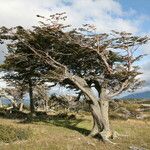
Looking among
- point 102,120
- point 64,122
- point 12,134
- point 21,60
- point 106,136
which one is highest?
point 21,60

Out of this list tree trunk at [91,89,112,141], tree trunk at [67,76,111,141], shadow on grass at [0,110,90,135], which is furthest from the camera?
shadow on grass at [0,110,90,135]

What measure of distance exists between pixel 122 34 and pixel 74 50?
13.7ft

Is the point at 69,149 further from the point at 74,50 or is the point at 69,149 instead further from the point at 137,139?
the point at 74,50

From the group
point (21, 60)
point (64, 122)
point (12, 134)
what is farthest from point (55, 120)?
point (12, 134)

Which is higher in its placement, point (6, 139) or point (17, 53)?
point (17, 53)

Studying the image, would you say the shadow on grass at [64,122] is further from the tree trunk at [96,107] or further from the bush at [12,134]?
the bush at [12,134]

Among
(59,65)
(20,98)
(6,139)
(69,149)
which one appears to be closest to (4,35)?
(59,65)

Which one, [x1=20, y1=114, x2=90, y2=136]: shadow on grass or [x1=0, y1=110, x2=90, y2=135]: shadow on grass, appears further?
[x1=0, y1=110, x2=90, y2=135]: shadow on grass

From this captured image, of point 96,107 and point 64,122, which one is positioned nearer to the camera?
point 96,107

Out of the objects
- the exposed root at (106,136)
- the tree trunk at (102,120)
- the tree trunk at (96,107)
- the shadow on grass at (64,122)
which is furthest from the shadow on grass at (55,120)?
the exposed root at (106,136)

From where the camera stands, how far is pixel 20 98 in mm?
77000

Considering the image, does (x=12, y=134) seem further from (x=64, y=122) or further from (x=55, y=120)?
(x=55, y=120)

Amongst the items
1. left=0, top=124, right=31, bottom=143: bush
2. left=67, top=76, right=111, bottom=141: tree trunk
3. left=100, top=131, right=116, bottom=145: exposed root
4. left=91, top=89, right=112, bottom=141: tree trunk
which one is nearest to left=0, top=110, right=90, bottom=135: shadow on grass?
left=91, top=89, right=112, bottom=141: tree trunk

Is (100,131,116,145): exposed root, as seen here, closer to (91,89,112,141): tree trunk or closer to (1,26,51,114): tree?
(91,89,112,141): tree trunk
